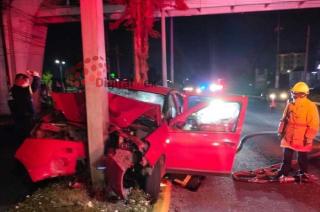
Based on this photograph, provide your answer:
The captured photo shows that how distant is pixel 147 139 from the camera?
439cm

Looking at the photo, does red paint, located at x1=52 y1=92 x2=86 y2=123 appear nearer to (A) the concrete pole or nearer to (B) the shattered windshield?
(A) the concrete pole

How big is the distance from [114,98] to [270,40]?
3784cm

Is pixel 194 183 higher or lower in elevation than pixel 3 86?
lower

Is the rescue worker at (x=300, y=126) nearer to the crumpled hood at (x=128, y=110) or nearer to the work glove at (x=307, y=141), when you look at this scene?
the work glove at (x=307, y=141)

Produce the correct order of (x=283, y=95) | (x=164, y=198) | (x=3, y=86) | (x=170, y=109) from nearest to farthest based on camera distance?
(x=164, y=198) < (x=170, y=109) < (x=3, y=86) < (x=283, y=95)

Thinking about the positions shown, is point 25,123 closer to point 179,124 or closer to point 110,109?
point 110,109

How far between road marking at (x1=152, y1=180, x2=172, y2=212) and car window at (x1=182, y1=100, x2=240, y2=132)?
3.50 feet

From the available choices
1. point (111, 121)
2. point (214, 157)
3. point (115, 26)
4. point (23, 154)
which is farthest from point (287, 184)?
point (115, 26)

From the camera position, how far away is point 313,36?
37812 mm

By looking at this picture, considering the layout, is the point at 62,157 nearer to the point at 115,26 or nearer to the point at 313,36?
the point at 115,26

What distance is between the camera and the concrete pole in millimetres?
4340

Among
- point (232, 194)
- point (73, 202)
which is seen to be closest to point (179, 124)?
point (232, 194)

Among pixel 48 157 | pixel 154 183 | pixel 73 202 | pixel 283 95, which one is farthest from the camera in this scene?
pixel 283 95

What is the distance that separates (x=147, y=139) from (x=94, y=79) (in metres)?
1.14
